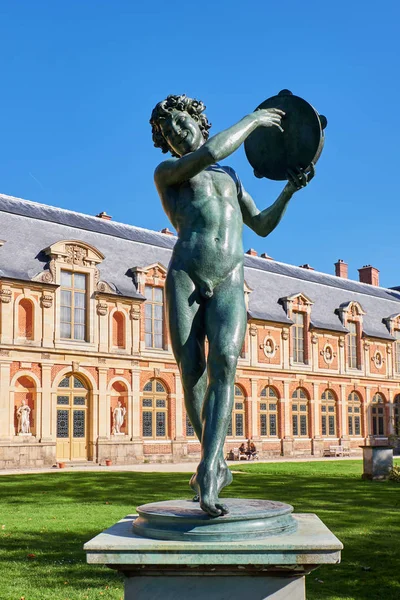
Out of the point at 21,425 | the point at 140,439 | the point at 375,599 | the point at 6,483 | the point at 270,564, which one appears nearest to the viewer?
the point at 270,564

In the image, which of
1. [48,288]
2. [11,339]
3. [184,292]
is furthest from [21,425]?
[184,292]

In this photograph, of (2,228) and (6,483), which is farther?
(2,228)

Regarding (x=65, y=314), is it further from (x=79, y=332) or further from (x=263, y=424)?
(x=263, y=424)

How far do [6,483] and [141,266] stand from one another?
15.0 m

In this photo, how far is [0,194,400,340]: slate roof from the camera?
28.0 m

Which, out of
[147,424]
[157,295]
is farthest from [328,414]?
[157,295]

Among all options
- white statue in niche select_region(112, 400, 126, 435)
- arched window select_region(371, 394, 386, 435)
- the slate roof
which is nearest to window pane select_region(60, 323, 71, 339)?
the slate roof

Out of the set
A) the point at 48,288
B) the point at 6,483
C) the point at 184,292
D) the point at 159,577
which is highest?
the point at 48,288

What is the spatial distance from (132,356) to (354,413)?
16.6 meters

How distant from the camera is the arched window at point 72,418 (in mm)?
27781

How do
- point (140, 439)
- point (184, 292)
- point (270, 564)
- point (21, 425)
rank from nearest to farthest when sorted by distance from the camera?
point (270, 564) → point (184, 292) → point (21, 425) → point (140, 439)

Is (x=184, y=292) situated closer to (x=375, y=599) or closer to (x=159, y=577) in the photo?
(x=159, y=577)

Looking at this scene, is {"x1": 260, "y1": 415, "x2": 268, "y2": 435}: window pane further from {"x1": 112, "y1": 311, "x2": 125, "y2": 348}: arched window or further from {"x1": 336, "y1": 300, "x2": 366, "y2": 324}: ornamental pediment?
{"x1": 112, "y1": 311, "x2": 125, "y2": 348}: arched window

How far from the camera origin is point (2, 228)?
27.9 m
